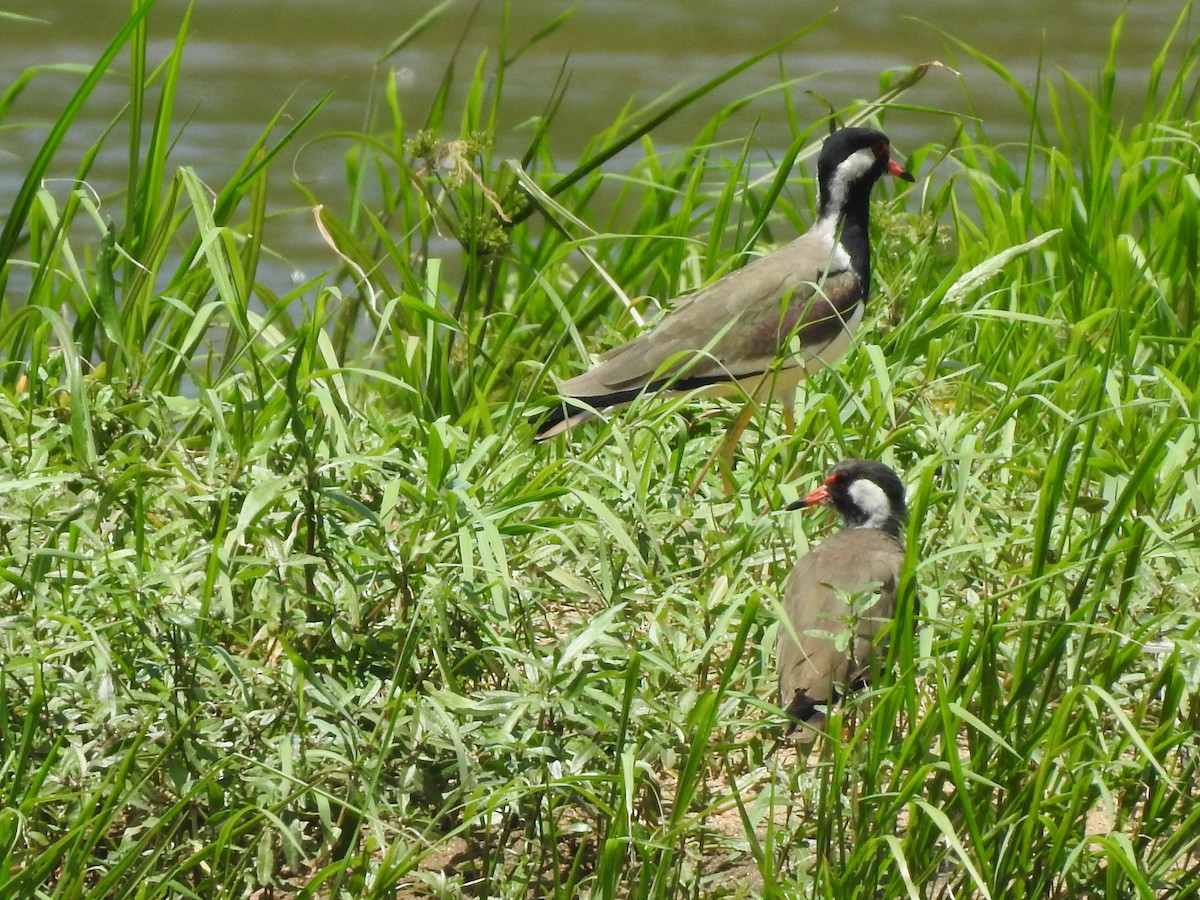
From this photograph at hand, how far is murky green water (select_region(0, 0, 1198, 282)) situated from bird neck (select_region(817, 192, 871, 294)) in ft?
11.2

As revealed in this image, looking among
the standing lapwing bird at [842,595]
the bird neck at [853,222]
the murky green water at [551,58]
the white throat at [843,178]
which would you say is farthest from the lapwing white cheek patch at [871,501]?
the murky green water at [551,58]

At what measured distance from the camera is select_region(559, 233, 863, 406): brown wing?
17.2 ft

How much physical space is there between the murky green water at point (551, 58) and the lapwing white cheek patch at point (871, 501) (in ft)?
16.5

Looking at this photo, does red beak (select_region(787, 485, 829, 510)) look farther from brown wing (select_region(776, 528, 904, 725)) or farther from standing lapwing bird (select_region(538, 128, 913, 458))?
standing lapwing bird (select_region(538, 128, 913, 458))

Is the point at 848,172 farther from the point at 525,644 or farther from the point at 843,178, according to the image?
the point at 525,644

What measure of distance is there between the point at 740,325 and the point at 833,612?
186cm

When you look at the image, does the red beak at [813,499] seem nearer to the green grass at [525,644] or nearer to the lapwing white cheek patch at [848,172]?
the green grass at [525,644]

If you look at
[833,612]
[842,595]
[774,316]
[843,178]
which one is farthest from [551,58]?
[842,595]

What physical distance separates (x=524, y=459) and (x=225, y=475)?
1042mm

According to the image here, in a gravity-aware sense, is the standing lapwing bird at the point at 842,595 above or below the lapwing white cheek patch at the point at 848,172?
below

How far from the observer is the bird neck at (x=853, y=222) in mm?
5770

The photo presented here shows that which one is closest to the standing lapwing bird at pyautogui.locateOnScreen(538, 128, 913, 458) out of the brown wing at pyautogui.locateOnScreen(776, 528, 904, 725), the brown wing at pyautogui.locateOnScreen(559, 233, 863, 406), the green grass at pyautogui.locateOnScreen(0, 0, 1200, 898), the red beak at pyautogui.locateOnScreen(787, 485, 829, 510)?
the brown wing at pyautogui.locateOnScreen(559, 233, 863, 406)

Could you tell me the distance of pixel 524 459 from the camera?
461cm

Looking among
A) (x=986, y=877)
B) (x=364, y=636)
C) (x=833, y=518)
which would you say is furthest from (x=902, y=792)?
(x=833, y=518)
